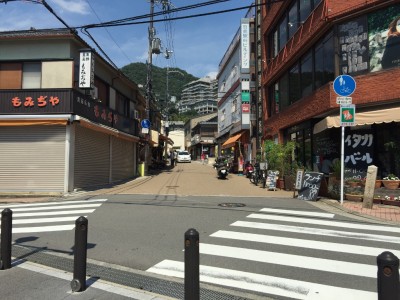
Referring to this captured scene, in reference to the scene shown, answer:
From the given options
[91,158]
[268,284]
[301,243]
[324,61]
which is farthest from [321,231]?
[91,158]

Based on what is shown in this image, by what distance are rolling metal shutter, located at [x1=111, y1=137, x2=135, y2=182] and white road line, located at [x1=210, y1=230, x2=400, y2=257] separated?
16057 millimetres

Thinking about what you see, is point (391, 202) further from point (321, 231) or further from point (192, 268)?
point (192, 268)

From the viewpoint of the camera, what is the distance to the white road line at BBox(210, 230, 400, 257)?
22.6ft

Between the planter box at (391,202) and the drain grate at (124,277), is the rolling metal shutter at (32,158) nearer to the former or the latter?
the drain grate at (124,277)

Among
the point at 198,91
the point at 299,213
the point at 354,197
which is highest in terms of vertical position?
the point at 198,91

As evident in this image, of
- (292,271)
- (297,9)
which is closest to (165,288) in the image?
(292,271)

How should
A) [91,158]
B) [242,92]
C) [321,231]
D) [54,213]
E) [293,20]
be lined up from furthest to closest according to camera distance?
[242,92] → [293,20] → [91,158] → [54,213] → [321,231]

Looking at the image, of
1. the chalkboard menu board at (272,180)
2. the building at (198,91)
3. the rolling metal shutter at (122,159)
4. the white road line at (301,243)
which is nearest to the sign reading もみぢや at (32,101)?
the rolling metal shutter at (122,159)

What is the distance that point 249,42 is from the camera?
1149 inches

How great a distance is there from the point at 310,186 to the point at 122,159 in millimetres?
14867

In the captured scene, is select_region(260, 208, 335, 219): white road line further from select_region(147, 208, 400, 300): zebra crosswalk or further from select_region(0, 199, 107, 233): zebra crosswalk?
select_region(0, 199, 107, 233): zebra crosswalk

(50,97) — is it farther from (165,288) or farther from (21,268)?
(165,288)

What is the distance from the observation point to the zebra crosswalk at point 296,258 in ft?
16.9

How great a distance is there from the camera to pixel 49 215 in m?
11.2
